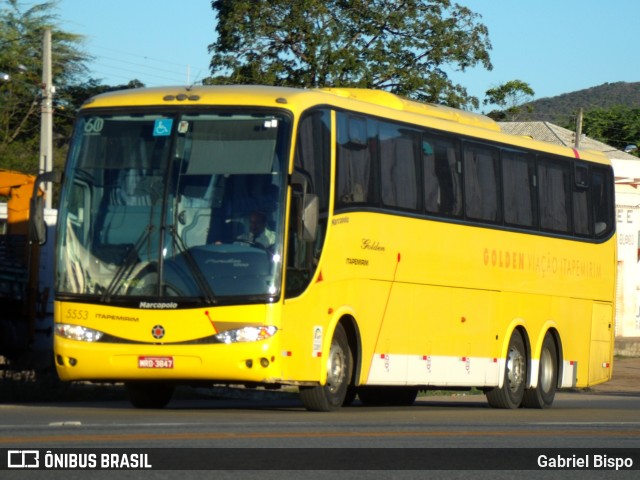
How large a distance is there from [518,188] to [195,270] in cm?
727

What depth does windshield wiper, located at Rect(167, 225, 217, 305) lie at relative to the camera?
15258 mm

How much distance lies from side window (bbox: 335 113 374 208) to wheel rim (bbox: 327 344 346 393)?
5.55 feet

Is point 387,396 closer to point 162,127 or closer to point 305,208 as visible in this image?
point 305,208

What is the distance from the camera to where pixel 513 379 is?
841 inches

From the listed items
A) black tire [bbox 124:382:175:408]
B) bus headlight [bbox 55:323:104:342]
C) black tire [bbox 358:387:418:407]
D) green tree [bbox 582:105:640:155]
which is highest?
green tree [bbox 582:105:640:155]

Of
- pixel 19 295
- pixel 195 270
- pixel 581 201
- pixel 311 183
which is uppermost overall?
pixel 581 201

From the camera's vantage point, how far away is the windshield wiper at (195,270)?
601 inches

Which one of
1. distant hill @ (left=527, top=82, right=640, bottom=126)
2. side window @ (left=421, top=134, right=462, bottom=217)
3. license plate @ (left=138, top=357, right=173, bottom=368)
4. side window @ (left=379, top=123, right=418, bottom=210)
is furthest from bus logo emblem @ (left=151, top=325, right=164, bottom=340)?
distant hill @ (left=527, top=82, right=640, bottom=126)

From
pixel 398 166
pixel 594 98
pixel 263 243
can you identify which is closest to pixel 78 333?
pixel 263 243

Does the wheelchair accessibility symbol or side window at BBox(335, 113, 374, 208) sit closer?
the wheelchair accessibility symbol

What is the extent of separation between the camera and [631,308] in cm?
6209

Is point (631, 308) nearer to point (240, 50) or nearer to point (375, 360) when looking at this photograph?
point (240, 50)

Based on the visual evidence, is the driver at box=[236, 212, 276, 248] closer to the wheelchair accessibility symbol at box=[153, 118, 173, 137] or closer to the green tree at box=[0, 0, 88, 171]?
the wheelchair accessibility symbol at box=[153, 118, 173, 137]

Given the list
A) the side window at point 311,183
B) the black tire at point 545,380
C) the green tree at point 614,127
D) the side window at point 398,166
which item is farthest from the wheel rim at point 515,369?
the green tree at point 614,127
